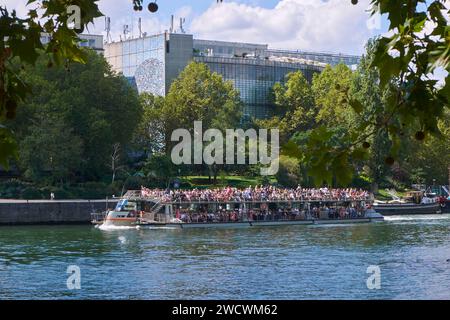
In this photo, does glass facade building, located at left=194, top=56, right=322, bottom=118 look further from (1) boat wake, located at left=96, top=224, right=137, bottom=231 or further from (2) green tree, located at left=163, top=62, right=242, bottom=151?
(1) boat wake, located at left=96, top=224, right=137, bottom=231


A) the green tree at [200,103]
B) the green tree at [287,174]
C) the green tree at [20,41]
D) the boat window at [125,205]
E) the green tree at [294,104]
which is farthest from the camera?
the green tree at [294,104]

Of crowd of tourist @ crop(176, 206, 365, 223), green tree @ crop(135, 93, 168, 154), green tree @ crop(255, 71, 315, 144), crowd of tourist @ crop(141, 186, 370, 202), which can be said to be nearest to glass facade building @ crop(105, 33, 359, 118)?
green tree @ crop(255, 71, 315, 144)

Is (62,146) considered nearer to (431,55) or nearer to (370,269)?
(370,269)

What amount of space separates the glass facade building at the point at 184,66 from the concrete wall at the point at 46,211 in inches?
1435

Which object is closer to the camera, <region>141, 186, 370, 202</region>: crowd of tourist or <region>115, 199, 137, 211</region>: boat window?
<region>115, 199, 137, 211</region>: boat window

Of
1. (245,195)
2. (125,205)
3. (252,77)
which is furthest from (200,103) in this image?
(125,205)

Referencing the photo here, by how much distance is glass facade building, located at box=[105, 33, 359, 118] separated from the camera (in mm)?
99688

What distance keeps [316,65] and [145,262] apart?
84.5m

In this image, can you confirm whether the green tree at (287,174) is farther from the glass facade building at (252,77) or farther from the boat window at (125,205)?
the boat window at (125,205)

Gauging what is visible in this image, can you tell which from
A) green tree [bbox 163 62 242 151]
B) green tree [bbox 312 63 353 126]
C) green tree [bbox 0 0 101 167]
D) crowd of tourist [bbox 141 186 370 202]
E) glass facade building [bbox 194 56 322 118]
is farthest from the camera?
glass facade building [bbox 194 56 322 118]

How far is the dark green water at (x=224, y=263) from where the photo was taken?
28.2m

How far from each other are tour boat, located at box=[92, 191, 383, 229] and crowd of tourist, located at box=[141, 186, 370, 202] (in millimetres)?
283

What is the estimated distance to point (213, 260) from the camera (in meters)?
37.7

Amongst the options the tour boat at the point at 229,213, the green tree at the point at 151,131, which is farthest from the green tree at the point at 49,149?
the green tree at the point at 151,131
